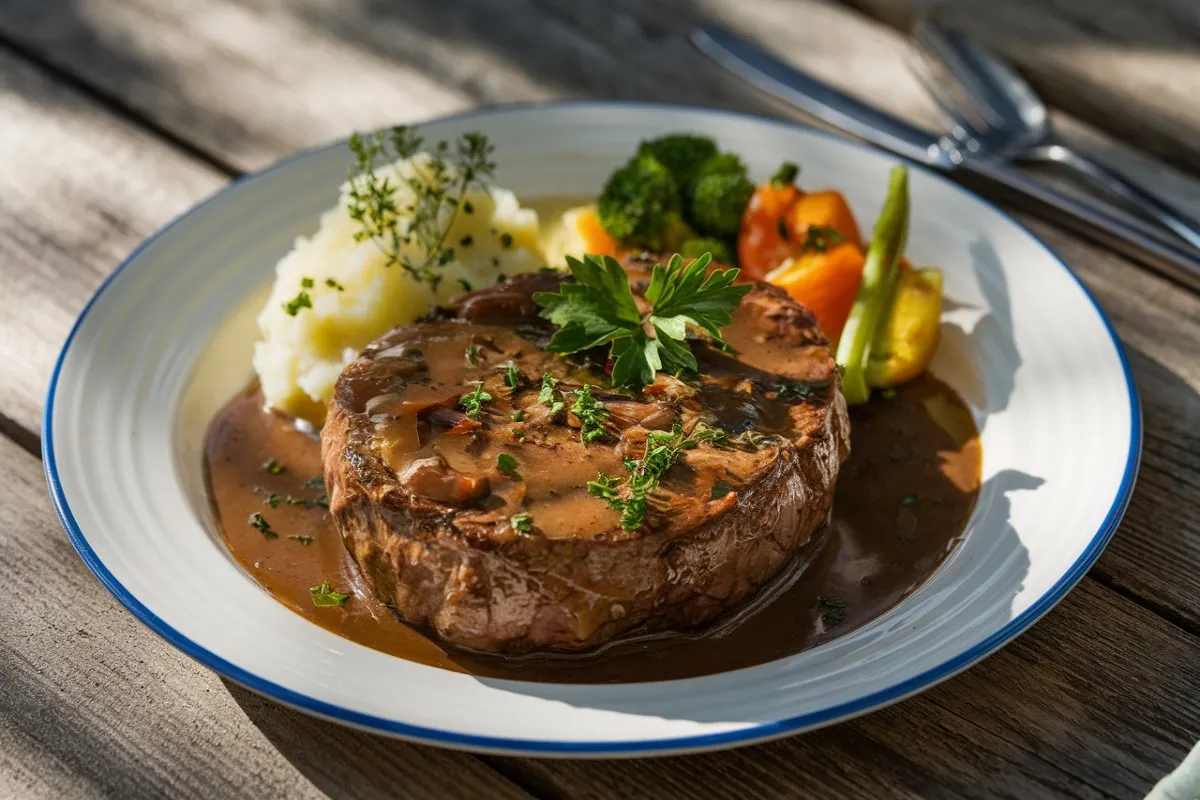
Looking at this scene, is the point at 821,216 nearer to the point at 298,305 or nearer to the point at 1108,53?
the point at 298,305

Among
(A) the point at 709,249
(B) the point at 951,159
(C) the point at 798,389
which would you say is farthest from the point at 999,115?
(C) the point at 798,389

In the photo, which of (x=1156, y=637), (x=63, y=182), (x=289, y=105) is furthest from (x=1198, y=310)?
(x=63, y=182)

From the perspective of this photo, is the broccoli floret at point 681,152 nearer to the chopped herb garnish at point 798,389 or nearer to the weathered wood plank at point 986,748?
the chopped herb garnish at point 798,389

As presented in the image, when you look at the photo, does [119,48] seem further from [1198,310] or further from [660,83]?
[1198,310]

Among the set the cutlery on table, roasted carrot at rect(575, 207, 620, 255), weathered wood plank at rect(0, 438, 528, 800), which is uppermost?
the cutlery on table

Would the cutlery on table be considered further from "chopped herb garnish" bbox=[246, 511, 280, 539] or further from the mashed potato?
"chopped herb garnish" bbox=[246, 511, 280, 539]

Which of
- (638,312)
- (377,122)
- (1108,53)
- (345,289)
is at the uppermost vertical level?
(1108,53)

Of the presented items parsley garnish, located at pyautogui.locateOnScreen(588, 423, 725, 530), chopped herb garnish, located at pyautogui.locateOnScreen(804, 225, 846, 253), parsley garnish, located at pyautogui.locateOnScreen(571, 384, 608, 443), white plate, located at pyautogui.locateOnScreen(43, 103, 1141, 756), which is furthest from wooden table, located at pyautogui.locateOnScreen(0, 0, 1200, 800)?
chopped herb garnish, located at pyautogui.locateOnScreen(804, 225, 846, 253)
